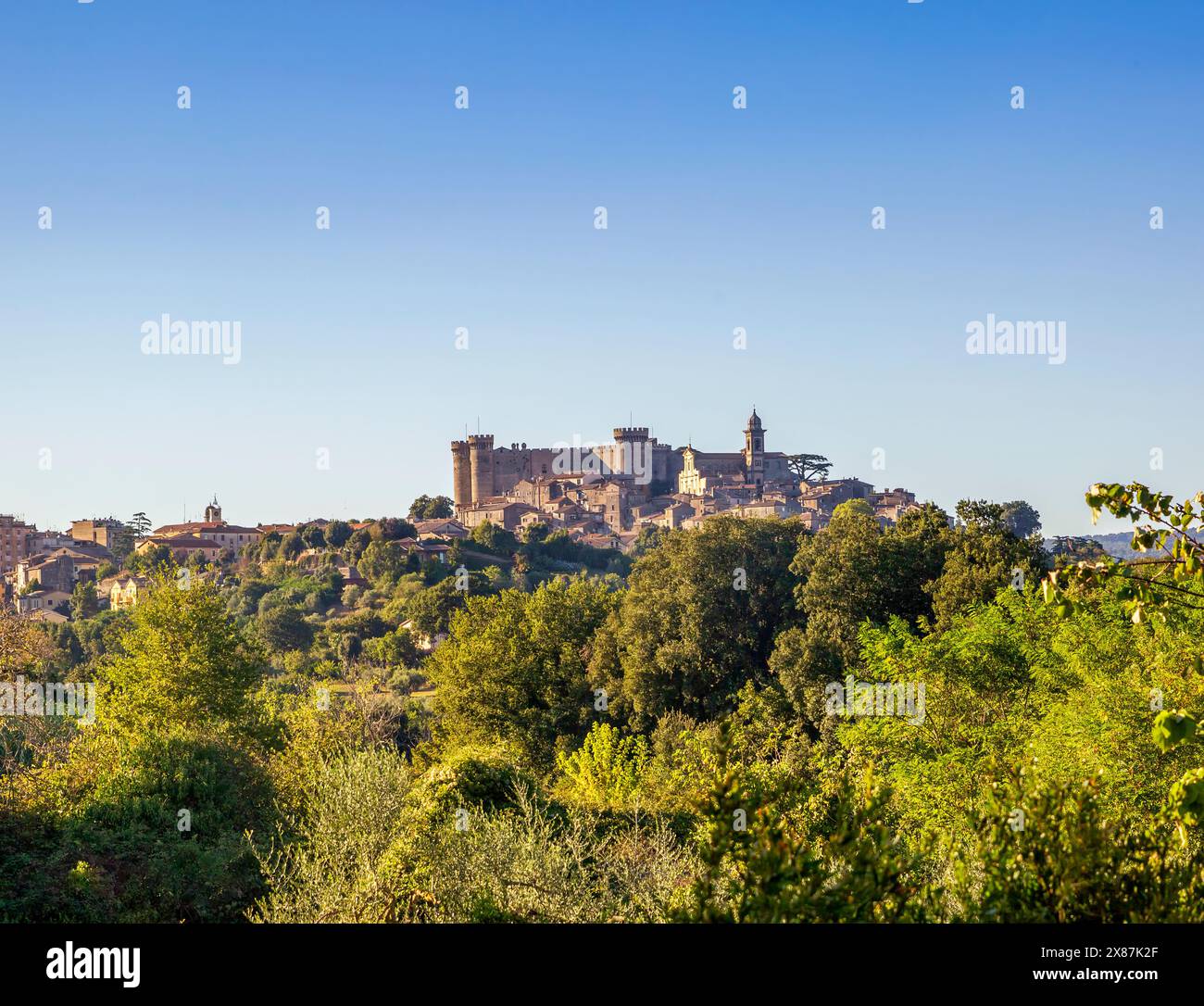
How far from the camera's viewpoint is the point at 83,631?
6356 cm

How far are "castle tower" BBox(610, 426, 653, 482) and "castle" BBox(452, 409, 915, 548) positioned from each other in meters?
0.11

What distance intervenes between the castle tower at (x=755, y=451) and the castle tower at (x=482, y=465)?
2926 cm

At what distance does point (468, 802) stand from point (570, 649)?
604 inches

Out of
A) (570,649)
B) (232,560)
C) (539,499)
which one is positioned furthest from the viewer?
(539,499)

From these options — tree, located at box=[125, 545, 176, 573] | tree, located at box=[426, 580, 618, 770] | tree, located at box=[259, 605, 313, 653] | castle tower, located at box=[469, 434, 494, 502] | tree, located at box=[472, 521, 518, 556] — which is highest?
castle tower, located at box=[469, 434, 494, 502]

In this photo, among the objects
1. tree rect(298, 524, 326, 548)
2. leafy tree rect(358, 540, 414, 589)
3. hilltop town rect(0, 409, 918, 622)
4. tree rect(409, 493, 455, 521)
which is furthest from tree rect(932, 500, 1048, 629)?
tree rect(409, 493, 455, 521)

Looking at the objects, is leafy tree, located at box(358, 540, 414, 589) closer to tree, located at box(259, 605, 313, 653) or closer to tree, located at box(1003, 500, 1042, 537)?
tree, located at box(259, 605, 313, 653)

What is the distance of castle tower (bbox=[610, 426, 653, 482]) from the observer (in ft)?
460

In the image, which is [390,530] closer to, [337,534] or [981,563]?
[337,534]

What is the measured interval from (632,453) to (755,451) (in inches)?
622

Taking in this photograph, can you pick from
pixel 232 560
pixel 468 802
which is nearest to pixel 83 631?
pixel 232 560
